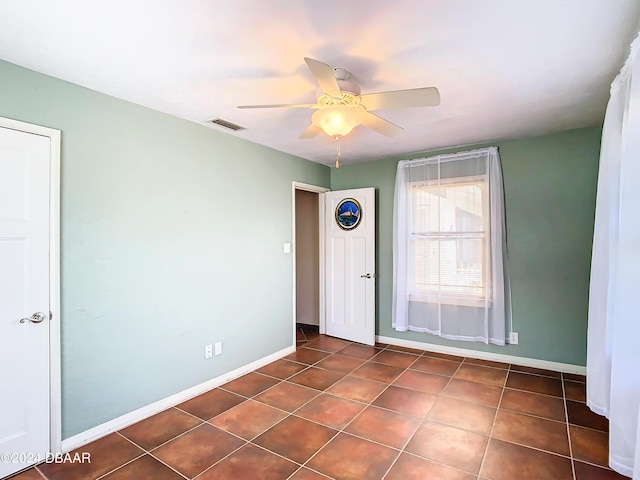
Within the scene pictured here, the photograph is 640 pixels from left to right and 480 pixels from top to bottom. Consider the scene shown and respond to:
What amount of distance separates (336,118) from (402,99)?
40 cm

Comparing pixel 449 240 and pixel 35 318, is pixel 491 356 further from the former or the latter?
pixel 35 318

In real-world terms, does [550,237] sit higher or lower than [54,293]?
higher

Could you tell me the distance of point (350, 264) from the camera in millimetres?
4695

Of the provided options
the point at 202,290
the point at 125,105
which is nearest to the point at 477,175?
the point at 202,290

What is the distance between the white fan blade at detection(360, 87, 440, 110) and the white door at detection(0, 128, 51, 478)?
205 centimetres

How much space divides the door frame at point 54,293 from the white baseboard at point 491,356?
345 cm

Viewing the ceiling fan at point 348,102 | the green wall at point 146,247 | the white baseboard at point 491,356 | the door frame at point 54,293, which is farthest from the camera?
the white baseboard at point 491,356

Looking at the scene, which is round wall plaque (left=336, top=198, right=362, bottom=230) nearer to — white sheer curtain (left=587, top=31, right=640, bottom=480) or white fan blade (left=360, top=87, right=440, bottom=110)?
white fan blade (left=360, top=87, right=440, bottom=110)

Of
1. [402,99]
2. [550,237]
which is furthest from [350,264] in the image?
[402,99]

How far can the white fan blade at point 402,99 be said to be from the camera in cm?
183

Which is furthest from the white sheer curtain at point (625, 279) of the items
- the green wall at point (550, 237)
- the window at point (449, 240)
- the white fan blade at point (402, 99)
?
the window at point (449, 240)

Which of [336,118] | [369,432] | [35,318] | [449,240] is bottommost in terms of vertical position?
[369,432]

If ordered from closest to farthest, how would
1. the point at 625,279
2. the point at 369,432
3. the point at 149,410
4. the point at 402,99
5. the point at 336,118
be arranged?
the point at 625,279 < the point at 402,99 < the point at 336,118 < the point at 369,432 < the point at 149,410

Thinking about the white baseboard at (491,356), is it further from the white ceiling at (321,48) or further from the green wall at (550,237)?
the white ceiling at (321,48)
